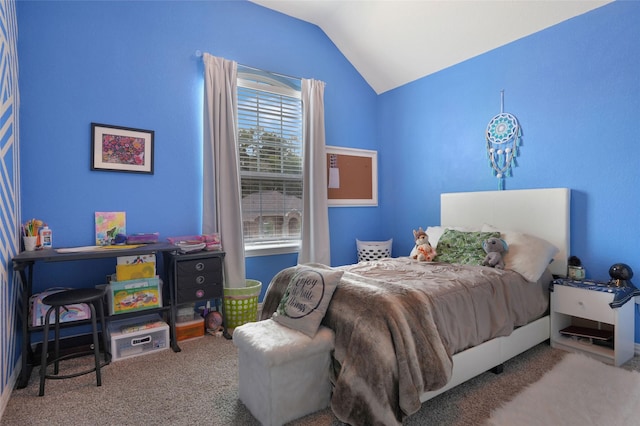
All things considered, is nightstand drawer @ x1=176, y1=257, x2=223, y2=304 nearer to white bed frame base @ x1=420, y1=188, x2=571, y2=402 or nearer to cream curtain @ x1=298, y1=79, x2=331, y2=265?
cream curtain @ x1=298, y1=79, x2=331, y2=265

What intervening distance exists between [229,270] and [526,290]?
2510 mm

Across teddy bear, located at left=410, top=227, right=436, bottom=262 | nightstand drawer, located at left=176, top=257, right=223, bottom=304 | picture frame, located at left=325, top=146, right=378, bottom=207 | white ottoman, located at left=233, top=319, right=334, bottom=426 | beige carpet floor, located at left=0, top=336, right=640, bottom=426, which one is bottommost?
beige carpet floor, located at left=0, top=336, right=640, bottom=426

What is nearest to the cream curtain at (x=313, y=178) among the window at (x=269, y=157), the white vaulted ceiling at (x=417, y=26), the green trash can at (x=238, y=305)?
the window at (x=269, y=157)

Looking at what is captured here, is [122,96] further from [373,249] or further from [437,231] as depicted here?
[437,231]

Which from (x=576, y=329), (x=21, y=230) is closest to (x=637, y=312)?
(x=576, y=329)

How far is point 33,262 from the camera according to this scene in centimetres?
234

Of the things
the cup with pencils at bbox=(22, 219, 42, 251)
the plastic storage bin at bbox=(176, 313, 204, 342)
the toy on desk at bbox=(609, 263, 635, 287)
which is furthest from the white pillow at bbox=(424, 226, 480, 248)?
the cup with pencils at bbox=(22, 219, 42, 251)

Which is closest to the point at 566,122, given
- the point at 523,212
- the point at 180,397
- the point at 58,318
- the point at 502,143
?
the point at 502,143

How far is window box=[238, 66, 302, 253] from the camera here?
3594 mm

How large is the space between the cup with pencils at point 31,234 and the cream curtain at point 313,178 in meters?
2.32

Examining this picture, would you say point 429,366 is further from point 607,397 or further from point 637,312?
point 637,312

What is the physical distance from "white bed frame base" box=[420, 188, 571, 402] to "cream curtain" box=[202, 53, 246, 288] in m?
2.11

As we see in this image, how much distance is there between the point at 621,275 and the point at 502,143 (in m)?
1.47

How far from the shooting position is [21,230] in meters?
2.41
